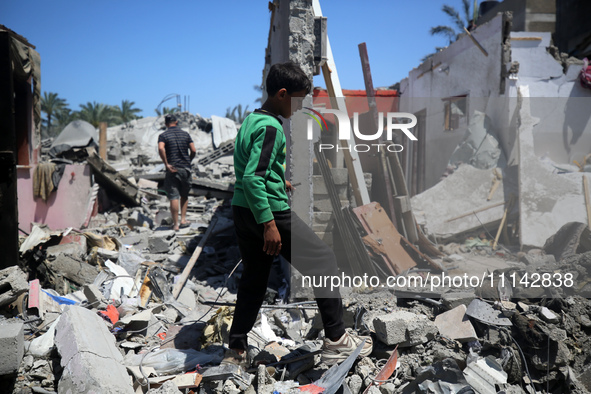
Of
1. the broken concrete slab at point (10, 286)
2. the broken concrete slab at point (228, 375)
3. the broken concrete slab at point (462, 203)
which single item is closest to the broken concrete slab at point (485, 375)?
the broken concrete slab at point (228, 375)

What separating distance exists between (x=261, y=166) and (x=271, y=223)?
33cm

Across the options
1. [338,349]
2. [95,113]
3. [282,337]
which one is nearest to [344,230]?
[282,337]

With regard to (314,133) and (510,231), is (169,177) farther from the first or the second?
(510,231)

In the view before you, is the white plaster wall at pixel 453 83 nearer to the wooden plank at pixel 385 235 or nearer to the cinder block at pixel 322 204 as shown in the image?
the wooden plank at pixel 385 235

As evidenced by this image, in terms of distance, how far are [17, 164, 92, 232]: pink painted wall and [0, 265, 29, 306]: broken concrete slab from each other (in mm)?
4011

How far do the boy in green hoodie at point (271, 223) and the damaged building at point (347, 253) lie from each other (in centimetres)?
23

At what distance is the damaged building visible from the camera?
278cm

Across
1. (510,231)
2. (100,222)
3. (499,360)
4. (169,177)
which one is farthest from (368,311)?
(100,222)

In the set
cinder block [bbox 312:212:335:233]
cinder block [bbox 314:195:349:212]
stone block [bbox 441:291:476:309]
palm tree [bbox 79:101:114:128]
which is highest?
palm tree [bbox 79:101:114:128]

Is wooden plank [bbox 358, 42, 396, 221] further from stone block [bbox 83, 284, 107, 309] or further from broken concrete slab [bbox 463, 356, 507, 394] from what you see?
stone block [bbox 83, 284, 107, 309]

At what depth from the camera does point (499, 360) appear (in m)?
2.85

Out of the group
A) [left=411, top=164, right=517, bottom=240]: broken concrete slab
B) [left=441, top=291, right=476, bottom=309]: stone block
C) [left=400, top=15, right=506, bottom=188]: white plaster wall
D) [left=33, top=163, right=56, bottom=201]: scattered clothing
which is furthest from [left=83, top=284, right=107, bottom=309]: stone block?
[left=400, top=15, right=506, bottom=188]: white plaster wall

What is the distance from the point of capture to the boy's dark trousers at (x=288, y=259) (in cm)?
260

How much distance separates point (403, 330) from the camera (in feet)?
9.66
